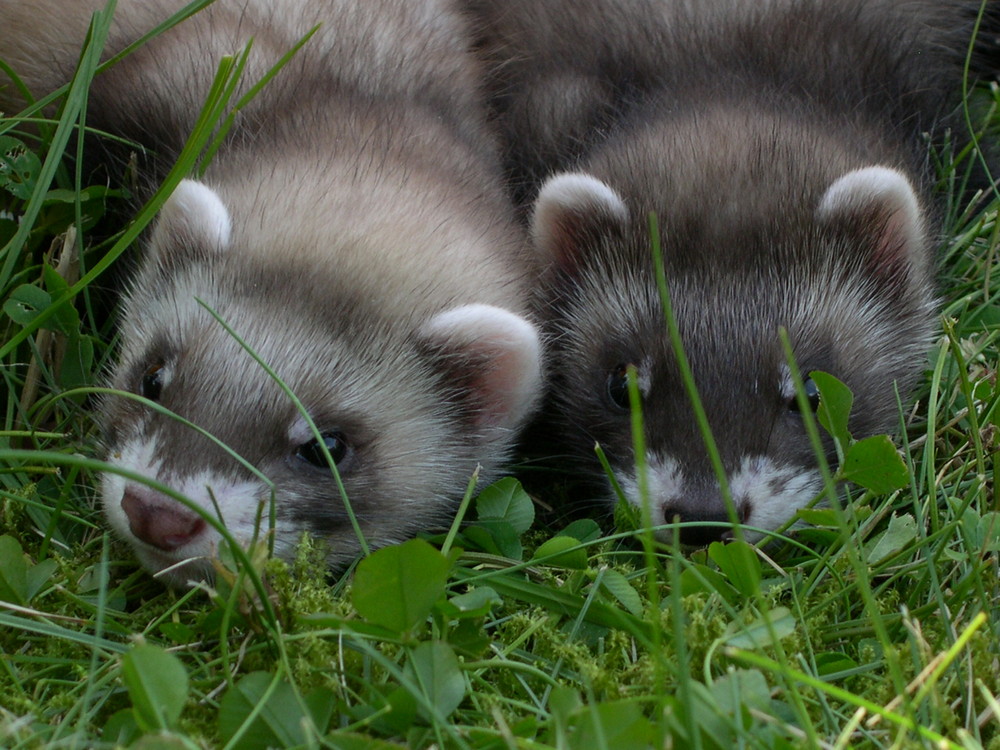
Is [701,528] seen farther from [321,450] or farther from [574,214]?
[574,214]

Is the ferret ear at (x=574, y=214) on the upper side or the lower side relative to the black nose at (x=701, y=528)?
upper

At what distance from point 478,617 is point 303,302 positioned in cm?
103

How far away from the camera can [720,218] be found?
143 inches

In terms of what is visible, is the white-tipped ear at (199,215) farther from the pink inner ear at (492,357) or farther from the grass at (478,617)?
the pink inner ear at (492,357)

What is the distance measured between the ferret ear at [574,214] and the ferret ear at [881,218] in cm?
66

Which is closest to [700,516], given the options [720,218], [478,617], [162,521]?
[478,617]

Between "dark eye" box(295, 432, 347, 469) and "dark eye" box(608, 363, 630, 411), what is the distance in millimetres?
928

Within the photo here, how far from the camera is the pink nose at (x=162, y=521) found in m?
2.69

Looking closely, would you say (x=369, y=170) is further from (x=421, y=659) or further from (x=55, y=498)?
(x=421, y=659)

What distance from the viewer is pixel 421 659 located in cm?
238

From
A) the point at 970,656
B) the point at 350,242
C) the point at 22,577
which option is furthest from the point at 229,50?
the point at 970,656

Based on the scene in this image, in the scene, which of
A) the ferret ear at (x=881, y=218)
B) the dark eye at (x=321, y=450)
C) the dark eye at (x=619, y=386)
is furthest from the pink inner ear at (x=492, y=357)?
the ferret ear at (x=881, y=218)

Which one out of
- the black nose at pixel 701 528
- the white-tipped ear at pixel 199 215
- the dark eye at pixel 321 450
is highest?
the white-tipped ear at pixel 199 215

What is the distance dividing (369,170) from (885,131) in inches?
78.0
